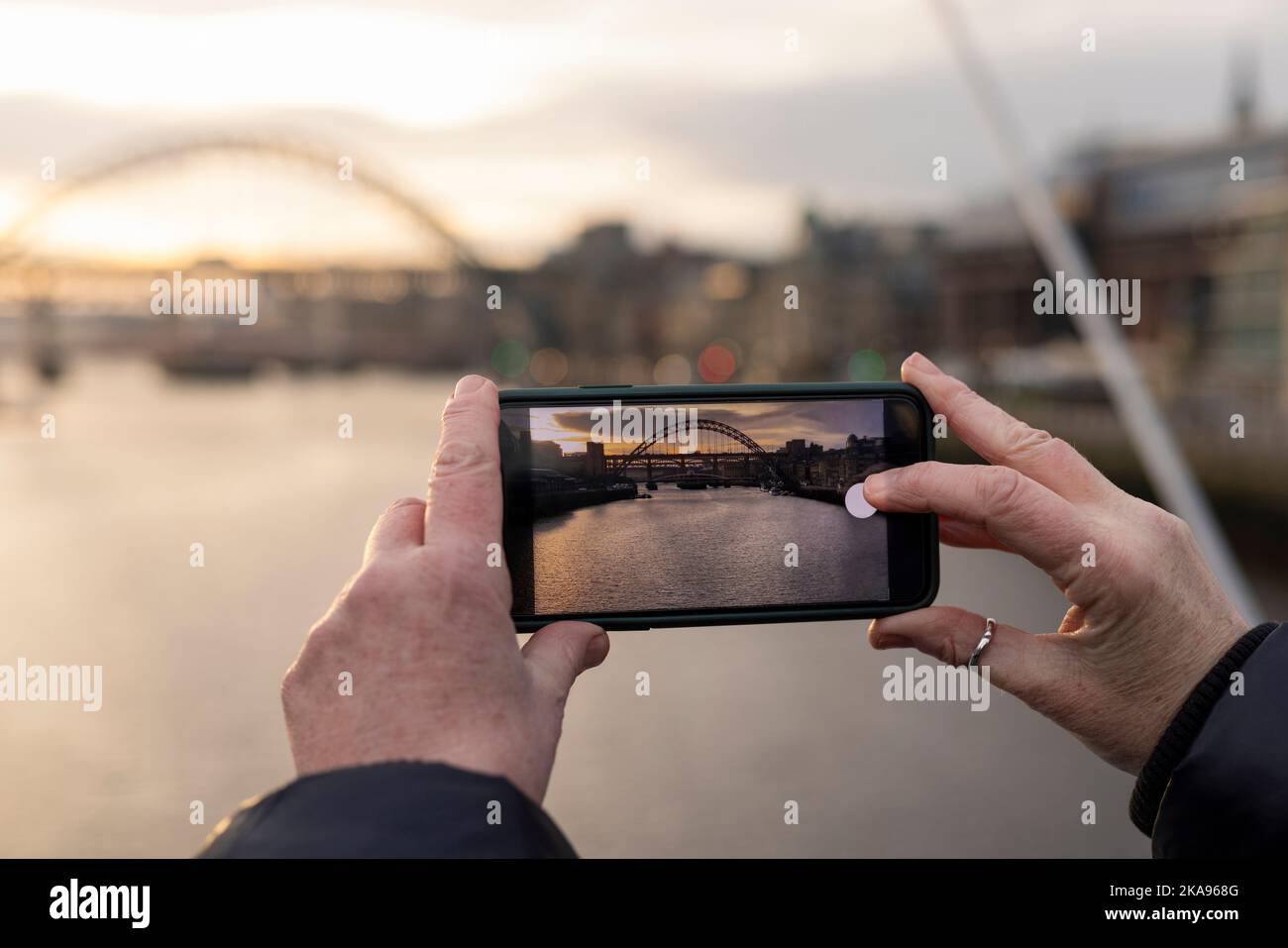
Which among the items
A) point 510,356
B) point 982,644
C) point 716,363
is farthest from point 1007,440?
point 716,363

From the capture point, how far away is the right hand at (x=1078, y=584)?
147cm

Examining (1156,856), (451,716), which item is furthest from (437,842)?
(1156,856)

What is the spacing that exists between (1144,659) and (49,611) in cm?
2481

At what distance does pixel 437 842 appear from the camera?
1.05 meters

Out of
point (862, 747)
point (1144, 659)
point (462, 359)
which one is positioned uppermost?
point (462, 359)

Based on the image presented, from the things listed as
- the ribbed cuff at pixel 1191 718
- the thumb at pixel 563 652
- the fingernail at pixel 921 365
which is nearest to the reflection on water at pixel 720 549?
the thumb at pixel 563 652

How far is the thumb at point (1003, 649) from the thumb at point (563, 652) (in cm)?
40

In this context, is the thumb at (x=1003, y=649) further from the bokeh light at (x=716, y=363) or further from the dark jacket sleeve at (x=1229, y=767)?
the bokeh light at (x=716, y=363)

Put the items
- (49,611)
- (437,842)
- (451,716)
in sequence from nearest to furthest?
1. (437,842)
2. (451,716)
3. (49,611)

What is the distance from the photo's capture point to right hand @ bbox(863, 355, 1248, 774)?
1.47m

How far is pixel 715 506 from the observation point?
65.0 inches

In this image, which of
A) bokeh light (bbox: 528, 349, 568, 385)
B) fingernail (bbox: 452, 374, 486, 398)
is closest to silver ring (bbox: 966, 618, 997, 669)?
fingernail (bbox: 452, 374, 486, 398)
